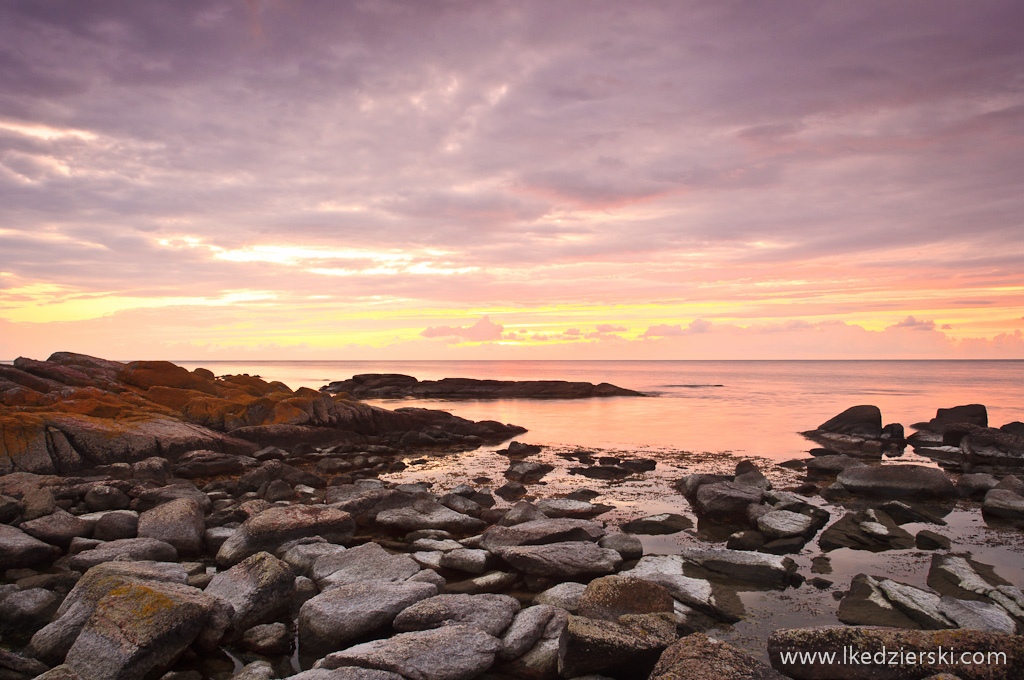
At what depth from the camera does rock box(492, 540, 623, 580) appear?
26.2 feet

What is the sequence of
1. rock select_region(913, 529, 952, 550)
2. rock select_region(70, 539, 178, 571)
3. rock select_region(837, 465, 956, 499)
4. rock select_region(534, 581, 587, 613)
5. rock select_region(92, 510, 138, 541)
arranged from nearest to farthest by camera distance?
1. rock select_region(534, 581, 587, 613)
2. rock select_region(70, 539, 178, 571)
3. rock select_region(92, 510, 138, 541)
4. rock select_region(913, 529, 952, 550)
5. rock select_region(837, 465, 956, 499)

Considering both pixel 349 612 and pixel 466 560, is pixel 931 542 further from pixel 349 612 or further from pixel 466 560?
pixel 349 612

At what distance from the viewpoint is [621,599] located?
6445 mm

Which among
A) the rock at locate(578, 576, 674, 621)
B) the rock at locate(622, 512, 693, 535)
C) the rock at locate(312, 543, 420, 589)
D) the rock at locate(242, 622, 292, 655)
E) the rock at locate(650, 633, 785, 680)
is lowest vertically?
the rock at locate(622, 512, 693, 535)

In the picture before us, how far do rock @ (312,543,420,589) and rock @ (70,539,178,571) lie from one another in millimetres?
2341

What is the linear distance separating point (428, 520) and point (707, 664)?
6770 mm

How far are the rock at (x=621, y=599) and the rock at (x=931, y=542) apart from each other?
6011 millimetres

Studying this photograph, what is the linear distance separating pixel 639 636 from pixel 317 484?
11142mm

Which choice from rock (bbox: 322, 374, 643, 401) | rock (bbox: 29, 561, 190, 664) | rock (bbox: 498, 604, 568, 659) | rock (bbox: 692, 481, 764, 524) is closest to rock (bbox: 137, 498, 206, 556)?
rock (bbox: 29, 561, 190, 664)

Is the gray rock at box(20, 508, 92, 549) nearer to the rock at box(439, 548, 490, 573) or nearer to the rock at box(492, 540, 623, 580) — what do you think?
the rock at box(439, 548, 490, 573)

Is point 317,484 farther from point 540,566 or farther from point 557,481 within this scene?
A: point 540,566

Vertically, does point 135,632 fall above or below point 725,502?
above

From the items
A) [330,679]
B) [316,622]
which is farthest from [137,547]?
[330,679]

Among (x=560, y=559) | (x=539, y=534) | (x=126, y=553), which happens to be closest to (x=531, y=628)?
(x=560, y=559)
